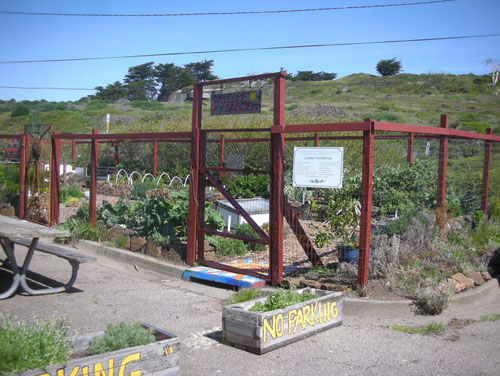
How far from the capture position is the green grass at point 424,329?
5523 millimetres

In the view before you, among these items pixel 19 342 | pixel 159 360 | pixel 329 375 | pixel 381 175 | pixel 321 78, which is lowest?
pixel 329 375

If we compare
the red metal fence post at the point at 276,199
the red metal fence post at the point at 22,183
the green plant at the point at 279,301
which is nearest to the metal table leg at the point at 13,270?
the green plant at the point at 279,301

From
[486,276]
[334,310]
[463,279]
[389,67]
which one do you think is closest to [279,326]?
[334,310]

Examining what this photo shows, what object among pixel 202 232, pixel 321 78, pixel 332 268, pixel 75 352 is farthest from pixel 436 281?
pixel 321 78

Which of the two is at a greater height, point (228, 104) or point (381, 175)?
point (228, 104)

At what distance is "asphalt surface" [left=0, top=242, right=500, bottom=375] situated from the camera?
457cm

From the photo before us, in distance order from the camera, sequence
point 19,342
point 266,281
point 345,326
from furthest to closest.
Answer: point 266,281 → point 345,326 → point 19,342

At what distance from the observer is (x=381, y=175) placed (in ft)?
39.5

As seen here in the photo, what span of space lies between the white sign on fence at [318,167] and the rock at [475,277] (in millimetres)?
2356

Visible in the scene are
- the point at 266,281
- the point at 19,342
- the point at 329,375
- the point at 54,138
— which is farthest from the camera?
the point at 54,138

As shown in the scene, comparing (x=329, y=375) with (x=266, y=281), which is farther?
(x=266, y=281)

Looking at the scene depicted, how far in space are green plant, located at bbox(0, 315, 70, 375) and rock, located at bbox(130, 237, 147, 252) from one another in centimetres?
500

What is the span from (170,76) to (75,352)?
75.5 m

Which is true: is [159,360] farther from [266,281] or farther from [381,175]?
[381,175]
